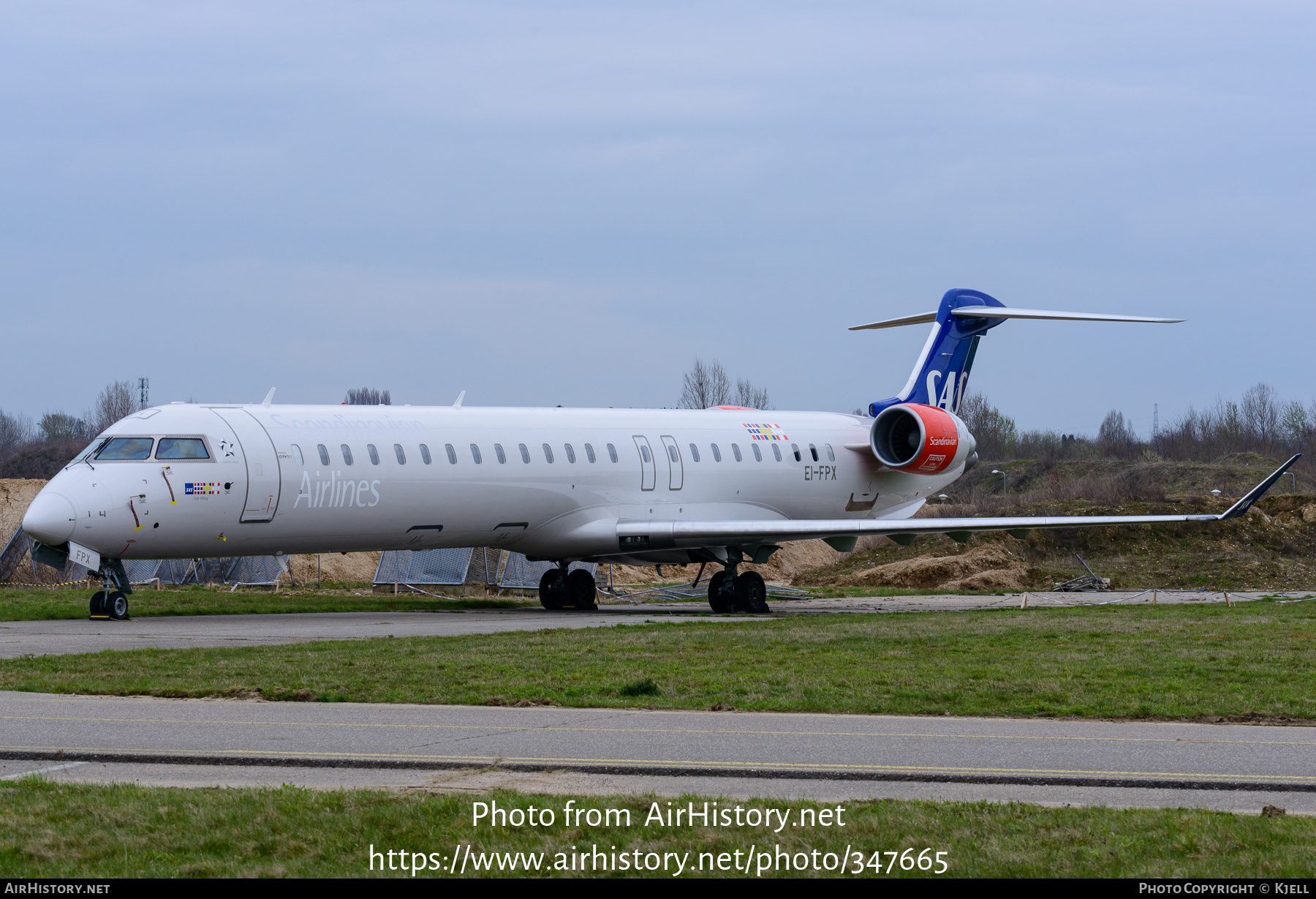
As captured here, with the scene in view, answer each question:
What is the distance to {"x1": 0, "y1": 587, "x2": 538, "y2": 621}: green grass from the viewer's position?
78.0 feet

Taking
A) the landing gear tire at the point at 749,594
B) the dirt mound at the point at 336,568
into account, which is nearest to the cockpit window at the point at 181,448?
the landing gear tire at the point at 749,594

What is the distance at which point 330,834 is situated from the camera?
7.01 metres

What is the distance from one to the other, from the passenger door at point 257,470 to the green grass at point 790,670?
16.6 feet

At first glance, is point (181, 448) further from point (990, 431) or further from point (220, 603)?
point (990, 431)

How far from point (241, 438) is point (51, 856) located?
1608 cm

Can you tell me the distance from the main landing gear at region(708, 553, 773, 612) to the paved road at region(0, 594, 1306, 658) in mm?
425

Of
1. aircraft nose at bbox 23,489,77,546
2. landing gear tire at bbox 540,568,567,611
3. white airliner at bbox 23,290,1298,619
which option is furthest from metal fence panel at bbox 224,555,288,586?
aircraft nose at bbox 23,489,77,546

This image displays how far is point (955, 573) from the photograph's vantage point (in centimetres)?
3794

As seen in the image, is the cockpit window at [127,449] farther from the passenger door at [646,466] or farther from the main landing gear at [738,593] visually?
the main landing gear at [738,593]

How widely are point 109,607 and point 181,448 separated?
261cm

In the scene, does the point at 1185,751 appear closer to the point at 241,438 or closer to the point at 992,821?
the point at 992,821

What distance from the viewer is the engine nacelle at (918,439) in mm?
30297

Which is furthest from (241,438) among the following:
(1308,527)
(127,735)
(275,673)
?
(1308,527)

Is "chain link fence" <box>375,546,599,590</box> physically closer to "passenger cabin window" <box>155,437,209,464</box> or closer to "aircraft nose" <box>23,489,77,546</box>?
"passenger cabin window" <box>155,437,209,464</box>
